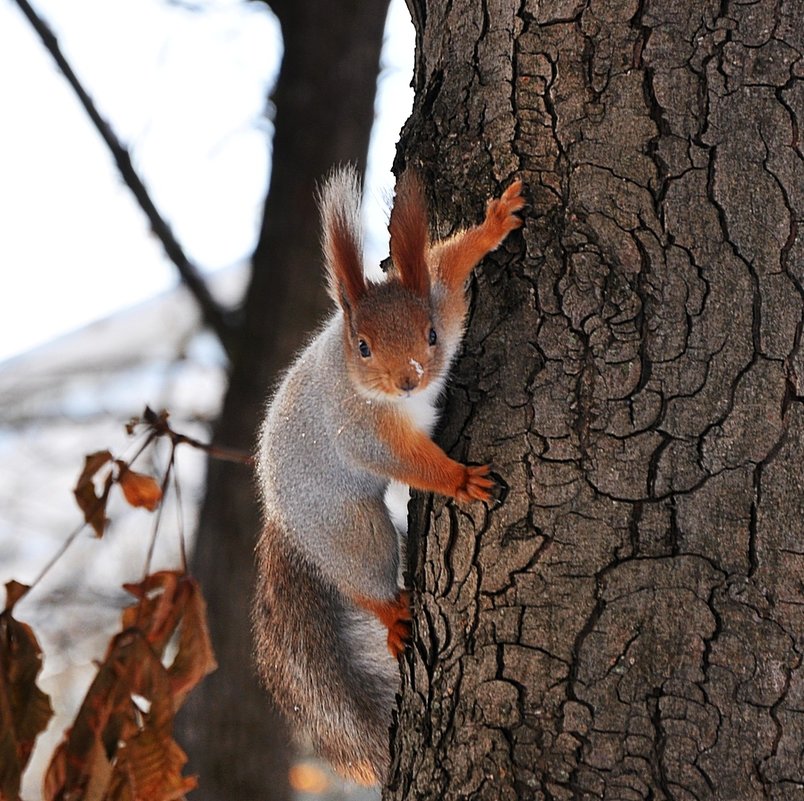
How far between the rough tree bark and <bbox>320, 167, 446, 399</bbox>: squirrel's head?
115 millimetres

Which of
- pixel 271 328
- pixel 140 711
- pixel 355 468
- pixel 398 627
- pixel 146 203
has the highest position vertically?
pixel 146 203

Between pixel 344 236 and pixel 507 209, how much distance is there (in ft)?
0.90

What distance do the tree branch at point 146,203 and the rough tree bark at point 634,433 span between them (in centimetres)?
223

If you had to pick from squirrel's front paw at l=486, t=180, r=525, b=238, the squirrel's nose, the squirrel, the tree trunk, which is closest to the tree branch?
the tree trunk

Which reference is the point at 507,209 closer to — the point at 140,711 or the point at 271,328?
the point at 140,711

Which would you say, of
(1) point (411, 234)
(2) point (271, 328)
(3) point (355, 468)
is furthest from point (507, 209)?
(2) point (271, 328)

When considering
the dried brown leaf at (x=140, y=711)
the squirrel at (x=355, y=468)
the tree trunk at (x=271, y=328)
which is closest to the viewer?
the dried brown leaf at (x=140, y=711)

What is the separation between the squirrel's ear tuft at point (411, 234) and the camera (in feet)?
4.43

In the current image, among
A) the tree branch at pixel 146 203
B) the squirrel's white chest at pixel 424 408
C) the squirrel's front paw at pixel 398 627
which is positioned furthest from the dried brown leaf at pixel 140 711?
the tree branch at pixel 146 203

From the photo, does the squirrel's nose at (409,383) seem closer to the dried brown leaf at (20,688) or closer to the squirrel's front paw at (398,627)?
the squirrel's front paw at (398,627)

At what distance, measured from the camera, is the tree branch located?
326 cm

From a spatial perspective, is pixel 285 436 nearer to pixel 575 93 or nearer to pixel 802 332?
pixel 575 93

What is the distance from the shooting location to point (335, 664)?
164 cm

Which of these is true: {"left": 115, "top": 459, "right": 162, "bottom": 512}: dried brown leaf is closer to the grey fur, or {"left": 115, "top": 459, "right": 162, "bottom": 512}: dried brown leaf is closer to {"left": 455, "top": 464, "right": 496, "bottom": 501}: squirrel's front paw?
the grey fur
